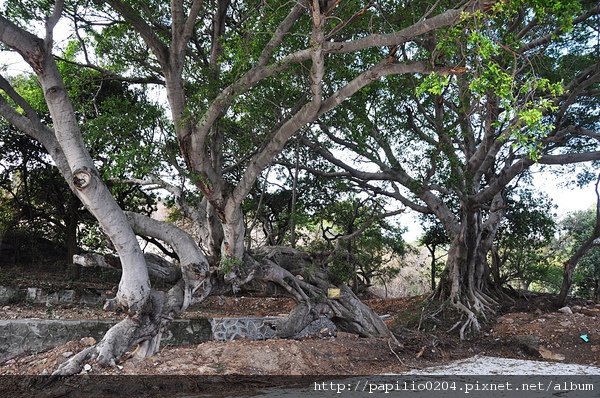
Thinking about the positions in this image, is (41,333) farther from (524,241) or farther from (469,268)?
(524,241)

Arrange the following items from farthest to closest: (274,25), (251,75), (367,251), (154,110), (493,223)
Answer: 1. (367,251)
2. (493,223)
3. (154,110)
4. (274,25)
5. (251,75)

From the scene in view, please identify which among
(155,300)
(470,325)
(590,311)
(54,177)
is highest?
(54,177)

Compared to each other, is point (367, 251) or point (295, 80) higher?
point (295, 80)

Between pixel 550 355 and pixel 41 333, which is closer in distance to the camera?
pixel 41 333

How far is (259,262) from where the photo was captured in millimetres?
7758

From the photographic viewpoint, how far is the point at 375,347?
7.93 metres

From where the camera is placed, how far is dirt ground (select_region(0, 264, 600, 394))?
6.06 meters

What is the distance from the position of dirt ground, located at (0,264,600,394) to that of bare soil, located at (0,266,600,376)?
1 cm

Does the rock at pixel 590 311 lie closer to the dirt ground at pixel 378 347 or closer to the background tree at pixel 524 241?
the dirt ground at pixel 378 347

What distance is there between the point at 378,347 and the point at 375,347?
74 mm

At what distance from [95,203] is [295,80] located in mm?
4269

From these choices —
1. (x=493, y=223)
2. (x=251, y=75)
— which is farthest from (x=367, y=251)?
(x=251, y=75)

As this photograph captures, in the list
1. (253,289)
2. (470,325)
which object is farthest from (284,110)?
(470,325)

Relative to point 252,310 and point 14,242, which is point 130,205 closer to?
point 14,242
